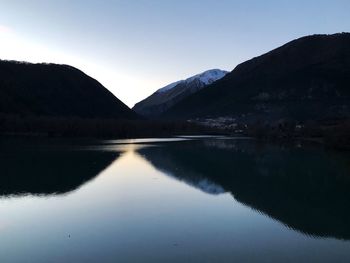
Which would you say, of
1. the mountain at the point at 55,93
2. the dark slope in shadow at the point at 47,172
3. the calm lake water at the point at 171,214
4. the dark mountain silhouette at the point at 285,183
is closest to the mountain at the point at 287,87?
the mountain at the point at 55,93

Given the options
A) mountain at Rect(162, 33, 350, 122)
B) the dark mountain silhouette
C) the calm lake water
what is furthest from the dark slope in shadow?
mountain at Rect(162, 33, 350, 122)

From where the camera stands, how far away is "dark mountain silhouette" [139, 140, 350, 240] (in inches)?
588

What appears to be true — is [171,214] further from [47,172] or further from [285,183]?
[47,172]

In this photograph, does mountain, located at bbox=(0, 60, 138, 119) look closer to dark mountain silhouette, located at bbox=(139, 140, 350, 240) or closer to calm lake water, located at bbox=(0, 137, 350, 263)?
dark mountain silhouette, located at bbox=(139, 140, 350, 240)

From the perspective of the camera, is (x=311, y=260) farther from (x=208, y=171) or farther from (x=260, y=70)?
(x=260, y=70)

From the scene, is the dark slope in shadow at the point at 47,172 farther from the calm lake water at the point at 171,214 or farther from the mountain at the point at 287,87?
the mountain at the point at 287,87

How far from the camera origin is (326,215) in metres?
15.5

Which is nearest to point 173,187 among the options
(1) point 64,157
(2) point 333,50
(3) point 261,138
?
(1) point 64,157

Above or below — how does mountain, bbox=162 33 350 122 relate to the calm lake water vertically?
above

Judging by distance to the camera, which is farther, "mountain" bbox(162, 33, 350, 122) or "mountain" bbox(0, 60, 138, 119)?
"mountain" bbox(162, 33, 350, 122)

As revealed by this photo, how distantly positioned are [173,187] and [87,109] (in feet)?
313

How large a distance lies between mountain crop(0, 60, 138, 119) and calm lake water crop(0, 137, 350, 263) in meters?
74.9

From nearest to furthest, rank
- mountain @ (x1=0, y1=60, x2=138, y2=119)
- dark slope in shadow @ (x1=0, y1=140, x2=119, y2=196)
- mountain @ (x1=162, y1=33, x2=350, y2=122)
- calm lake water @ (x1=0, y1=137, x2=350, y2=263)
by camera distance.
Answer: calm lake water @ (x1=0, y1=137, x2=350, y2=263) < dark slope in shadow @ (x1=0, y1=140, x2=119, y2=196) < mountain @ (x1=0, y1=60, x2=138, y2=119) < mountain @ (x1=162, y1=33, x2=350, y2=122)

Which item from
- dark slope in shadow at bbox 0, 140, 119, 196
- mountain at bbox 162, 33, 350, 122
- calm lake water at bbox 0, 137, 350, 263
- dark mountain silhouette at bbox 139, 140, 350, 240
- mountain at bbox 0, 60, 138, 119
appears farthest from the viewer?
mountain at bbox 162, 33, 350, 122
